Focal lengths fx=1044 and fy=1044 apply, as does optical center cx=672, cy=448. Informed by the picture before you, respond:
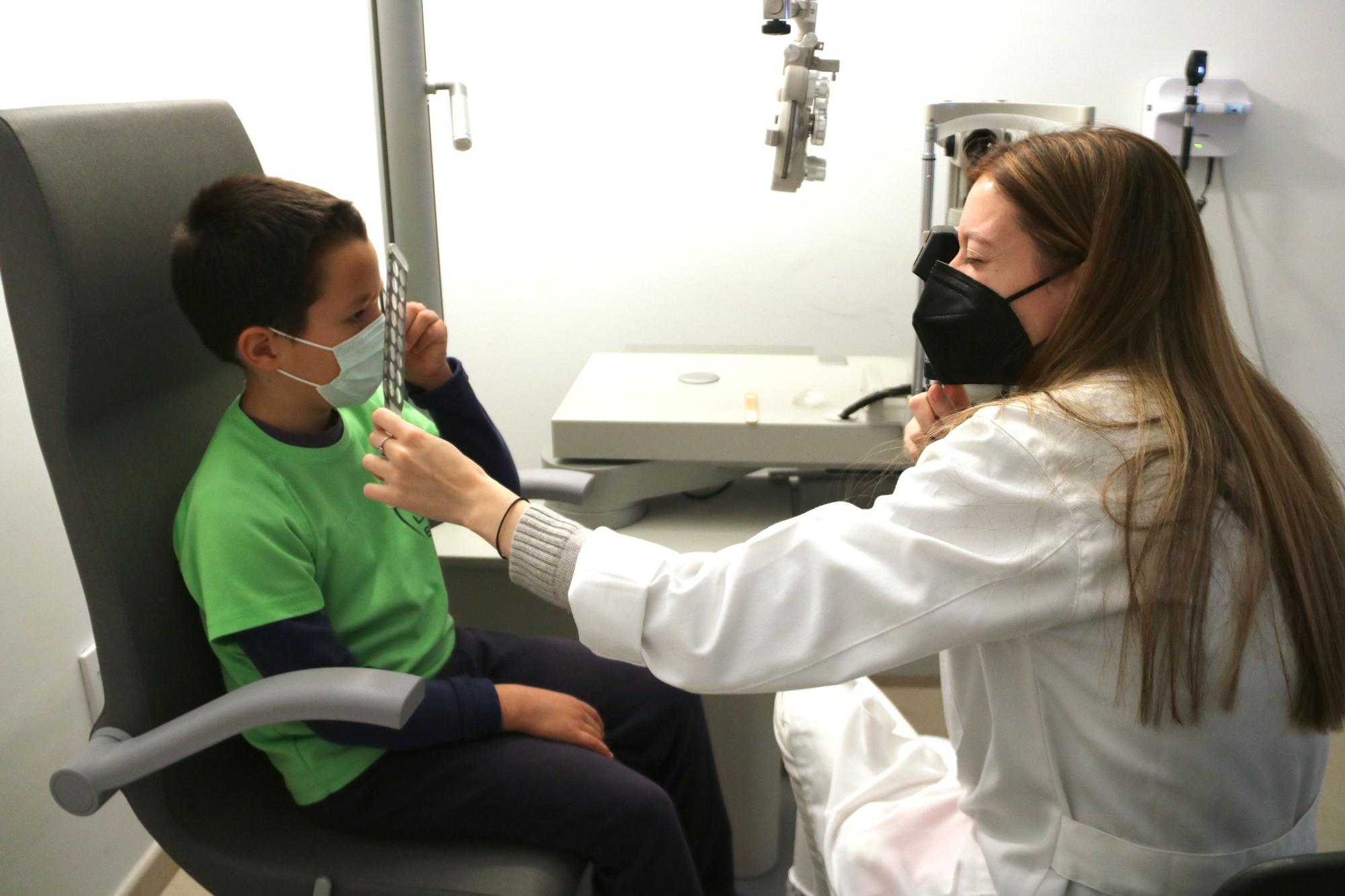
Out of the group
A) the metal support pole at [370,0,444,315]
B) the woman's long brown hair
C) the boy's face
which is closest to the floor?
the woman's long brown hair

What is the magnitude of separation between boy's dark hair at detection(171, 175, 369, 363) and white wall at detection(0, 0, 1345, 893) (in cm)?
101

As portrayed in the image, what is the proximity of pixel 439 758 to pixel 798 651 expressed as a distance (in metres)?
0.42

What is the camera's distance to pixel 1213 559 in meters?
0.81

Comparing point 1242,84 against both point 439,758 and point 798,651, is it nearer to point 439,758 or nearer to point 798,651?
point 798,651

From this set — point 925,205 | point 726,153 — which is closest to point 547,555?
point 925,205

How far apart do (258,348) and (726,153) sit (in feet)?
4.75

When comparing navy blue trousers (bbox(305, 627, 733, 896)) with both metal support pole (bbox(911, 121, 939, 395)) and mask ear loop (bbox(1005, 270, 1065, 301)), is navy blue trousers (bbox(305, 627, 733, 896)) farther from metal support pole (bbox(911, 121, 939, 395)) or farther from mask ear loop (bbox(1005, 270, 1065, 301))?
metal support pole (bbox(911, 121, 939, 395))

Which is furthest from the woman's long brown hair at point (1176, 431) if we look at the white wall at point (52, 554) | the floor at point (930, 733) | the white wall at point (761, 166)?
the white wall at point (761, 166)

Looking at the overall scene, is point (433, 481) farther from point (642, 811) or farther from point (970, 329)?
point (970, 329)

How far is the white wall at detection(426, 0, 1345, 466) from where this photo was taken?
2.20 metres

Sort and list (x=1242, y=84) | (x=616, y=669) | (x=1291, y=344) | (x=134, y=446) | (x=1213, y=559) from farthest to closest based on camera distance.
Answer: (x=1291, y=344), (x=1242, y=84), (x=616, y=669), (x=134, y=446), (x=1213, y=559)

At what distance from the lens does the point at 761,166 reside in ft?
7.49

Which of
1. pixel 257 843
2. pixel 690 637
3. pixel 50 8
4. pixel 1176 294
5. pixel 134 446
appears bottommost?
pixel 257 843

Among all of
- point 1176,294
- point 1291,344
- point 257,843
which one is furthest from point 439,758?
point 1291,344
